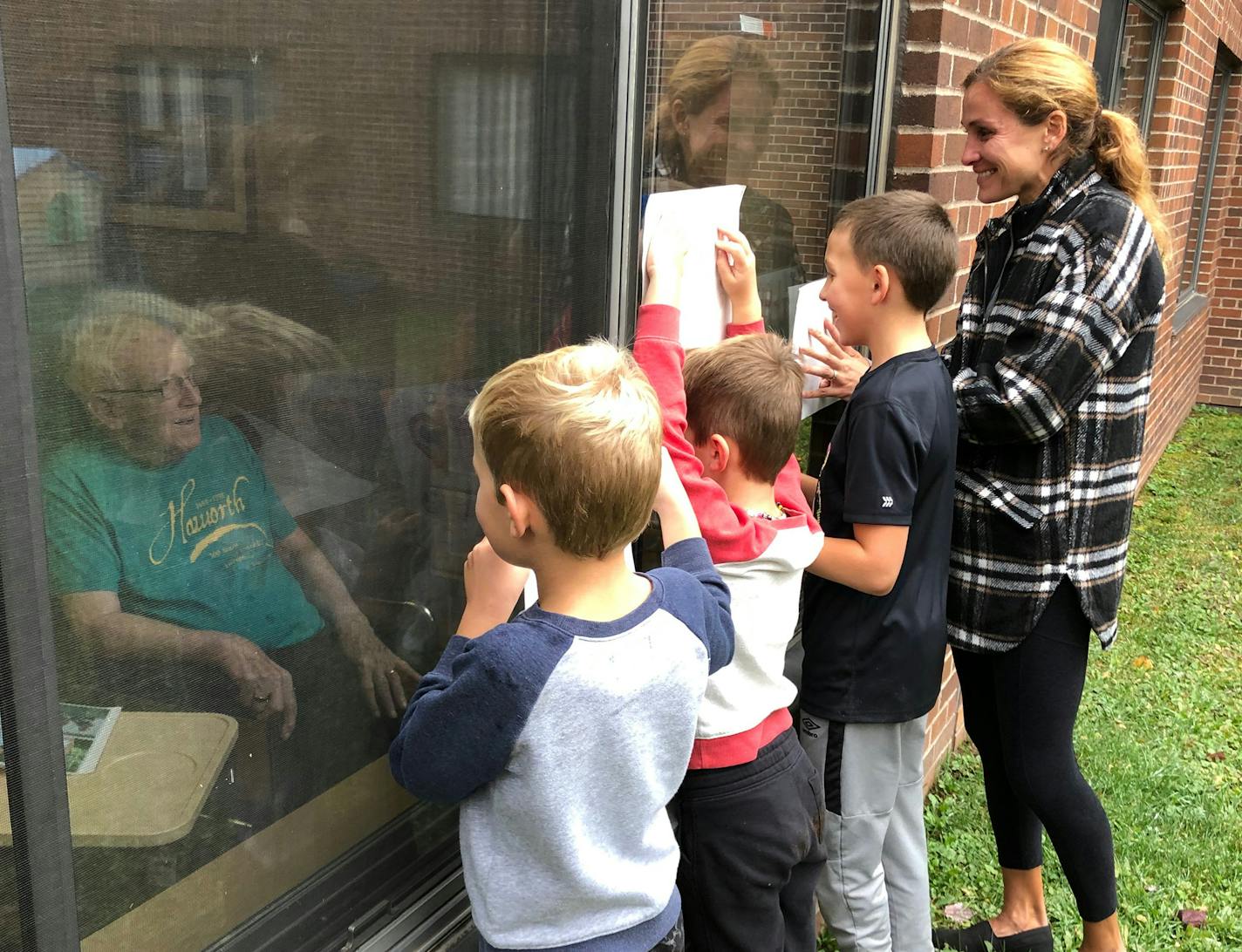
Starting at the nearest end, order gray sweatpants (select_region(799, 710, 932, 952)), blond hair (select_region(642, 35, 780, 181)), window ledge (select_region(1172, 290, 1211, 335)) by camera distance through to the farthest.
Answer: blond hair (select_region(642, 35, 780, 181))
gray sweatpants (select_region(799, 710, 932, 952))
window ledge (select_region(1172, 290, 1211, 335))

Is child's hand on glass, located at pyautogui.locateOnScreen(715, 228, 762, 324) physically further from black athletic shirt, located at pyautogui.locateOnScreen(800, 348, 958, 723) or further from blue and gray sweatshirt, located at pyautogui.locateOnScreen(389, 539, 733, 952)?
blue and gray sweatshirt, located at pyautogui.locateOnScreen(389, 539, 733, 952)

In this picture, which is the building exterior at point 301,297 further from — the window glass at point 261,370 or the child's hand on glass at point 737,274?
the child's hand on glass at point 737,274

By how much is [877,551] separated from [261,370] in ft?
4.04

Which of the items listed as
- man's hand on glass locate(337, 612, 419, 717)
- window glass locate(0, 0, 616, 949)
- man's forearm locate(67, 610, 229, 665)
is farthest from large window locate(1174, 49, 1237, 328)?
man's forearm locate(67, 610, 229, 665)

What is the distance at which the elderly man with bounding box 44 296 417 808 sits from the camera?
1.27 metres

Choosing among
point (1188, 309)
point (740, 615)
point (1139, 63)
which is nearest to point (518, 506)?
point (740, 615)

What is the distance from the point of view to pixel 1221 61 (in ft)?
33.1

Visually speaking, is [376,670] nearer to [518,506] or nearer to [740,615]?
[518,506]

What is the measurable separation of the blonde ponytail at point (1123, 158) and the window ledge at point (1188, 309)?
6733mm

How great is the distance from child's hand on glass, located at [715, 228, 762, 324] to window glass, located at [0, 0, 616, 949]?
325 millimetres

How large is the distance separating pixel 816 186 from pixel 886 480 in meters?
1.05

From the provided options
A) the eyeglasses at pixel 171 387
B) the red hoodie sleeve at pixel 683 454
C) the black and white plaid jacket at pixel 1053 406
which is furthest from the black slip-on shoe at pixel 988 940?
the eyeglasses at pixel 171 387

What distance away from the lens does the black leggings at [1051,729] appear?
2646 millimetres

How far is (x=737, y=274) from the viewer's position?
223cm
